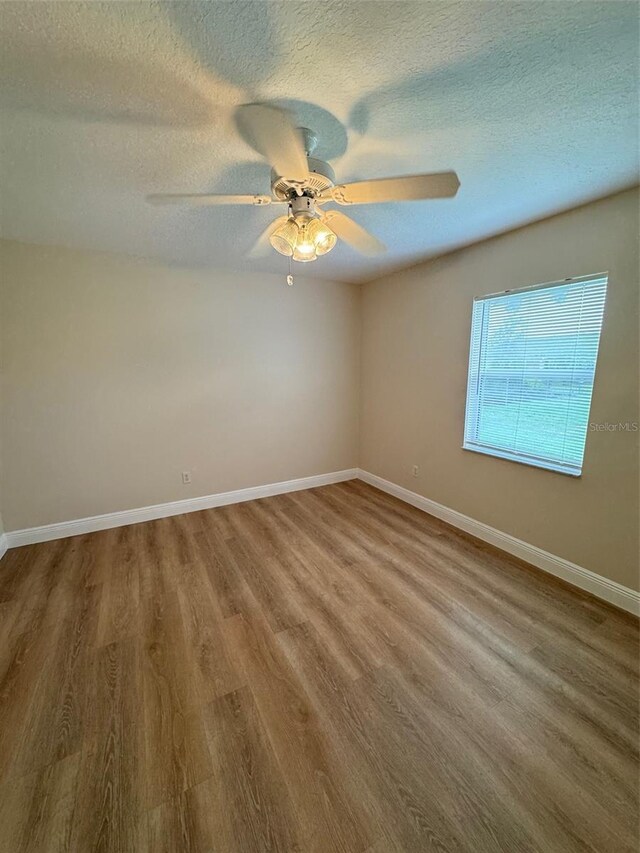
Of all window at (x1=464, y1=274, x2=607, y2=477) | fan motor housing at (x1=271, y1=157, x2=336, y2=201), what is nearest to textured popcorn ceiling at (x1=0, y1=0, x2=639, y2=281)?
fan motor housing at (x1=271, y1=157, x2=336, y2=201)

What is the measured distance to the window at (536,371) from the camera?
195 cm

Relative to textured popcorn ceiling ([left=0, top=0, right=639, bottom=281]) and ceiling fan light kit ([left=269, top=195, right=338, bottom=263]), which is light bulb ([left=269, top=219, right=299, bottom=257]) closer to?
ceiling fan light kit ([left=269, top=195, right=338, bottom=263])

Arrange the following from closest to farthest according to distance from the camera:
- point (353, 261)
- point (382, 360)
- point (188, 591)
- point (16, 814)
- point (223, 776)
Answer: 1. point (16, 814)
2. point (223, 776)
3. point (188, 591)
4. point (353, 261)
5. point (382, 360)

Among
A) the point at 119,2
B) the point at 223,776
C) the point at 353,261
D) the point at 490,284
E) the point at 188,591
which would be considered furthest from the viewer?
the point at 353,261

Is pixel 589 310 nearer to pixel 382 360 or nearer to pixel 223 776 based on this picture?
pixel 382 360

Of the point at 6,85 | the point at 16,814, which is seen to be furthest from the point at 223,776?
the point at 6,85

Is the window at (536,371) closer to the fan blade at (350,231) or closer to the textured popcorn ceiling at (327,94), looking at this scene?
the textured popcorn ceiling at (327,94)

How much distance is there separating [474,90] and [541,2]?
27 centimetres

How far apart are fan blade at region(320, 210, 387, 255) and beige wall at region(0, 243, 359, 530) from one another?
1.82 metres

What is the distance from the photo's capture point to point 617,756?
1156 mm

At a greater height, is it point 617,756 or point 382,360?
point 382,360

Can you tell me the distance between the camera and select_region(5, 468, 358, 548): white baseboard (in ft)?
8.56

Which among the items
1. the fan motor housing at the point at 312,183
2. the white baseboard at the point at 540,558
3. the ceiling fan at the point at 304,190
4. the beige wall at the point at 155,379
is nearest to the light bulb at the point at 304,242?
the ceiling fan at the point at 304,190

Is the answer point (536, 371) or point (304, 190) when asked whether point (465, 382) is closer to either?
point (536, 371)
